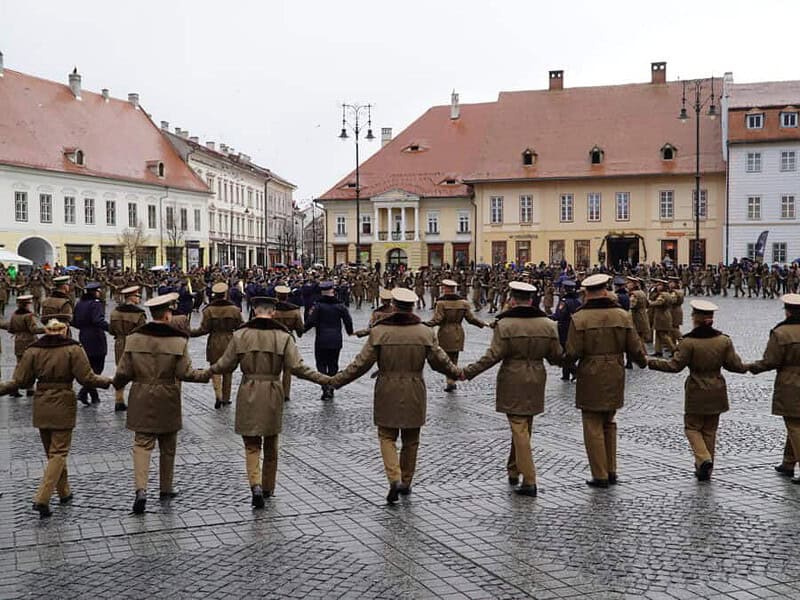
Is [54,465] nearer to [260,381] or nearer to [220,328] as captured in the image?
[260,381]

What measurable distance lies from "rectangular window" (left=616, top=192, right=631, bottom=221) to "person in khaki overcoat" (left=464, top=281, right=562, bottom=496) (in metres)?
52.1

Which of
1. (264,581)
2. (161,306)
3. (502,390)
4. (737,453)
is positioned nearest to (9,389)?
(161,306)

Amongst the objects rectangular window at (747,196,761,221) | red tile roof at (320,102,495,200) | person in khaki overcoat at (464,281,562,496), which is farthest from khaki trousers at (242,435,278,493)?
red tile roof at (320,102,495,200)

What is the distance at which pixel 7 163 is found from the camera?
51.2m

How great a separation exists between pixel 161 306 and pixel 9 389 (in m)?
1.47

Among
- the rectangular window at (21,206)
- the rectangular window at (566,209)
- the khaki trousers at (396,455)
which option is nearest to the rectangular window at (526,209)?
the rectangular window at (566,209)

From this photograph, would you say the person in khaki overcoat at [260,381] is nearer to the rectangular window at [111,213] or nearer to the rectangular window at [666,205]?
the rectangular window at [666,205]

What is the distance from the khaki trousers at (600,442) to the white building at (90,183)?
165 ft

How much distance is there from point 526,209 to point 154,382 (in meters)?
53.6

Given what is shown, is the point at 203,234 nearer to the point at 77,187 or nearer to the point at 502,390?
the point at 77,187

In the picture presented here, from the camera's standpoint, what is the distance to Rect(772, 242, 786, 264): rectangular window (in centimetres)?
5478

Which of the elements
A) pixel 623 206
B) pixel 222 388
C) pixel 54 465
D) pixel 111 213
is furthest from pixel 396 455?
pixel 111 213

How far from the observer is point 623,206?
58219mm

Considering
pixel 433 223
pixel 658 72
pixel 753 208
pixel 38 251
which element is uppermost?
pixel 658 72
